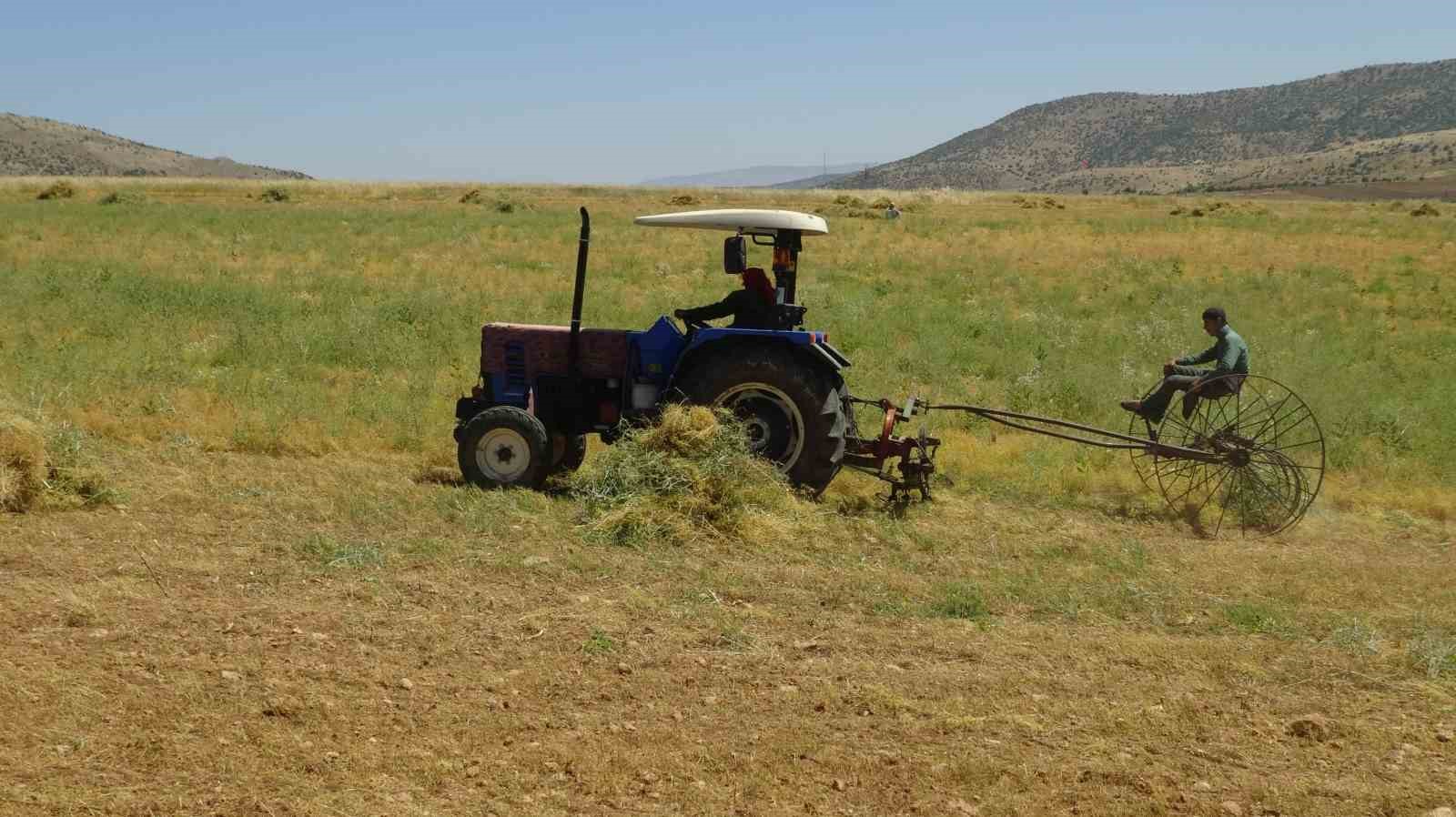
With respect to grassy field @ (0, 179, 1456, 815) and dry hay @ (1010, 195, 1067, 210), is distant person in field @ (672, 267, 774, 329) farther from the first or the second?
dry hay @ (1010, 195, 1067, 210)

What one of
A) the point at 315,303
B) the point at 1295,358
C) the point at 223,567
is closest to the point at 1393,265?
the point at 1295,358

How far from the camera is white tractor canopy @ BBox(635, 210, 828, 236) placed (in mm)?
8125

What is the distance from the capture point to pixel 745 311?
27.6 feet

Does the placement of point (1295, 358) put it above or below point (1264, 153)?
below

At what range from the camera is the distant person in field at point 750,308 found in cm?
834

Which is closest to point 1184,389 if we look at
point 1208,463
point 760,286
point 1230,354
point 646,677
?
point 1230,354

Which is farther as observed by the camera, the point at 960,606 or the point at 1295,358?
the point at 1295,358

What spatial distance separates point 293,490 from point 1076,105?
158 meters

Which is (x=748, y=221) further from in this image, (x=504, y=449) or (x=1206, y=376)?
(x=1206, y=376)

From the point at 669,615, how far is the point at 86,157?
121583 mm

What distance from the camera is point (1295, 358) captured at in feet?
47.9

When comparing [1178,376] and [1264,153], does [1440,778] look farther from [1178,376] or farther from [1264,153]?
[1264,153]

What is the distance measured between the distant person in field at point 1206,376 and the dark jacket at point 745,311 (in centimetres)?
306

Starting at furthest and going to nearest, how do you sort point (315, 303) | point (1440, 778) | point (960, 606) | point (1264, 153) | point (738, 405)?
1. point (1264, 153)
2. point (315, 303)
3. point (738, 405)
4. point (960, 606)
5. point (1440, 778)
